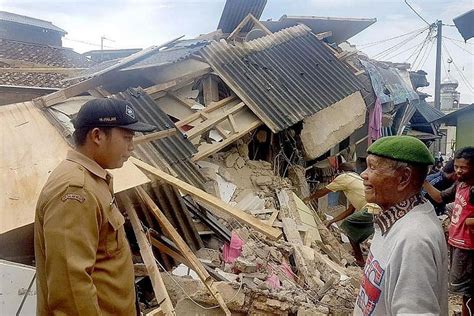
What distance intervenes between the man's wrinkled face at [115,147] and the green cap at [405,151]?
111 cm

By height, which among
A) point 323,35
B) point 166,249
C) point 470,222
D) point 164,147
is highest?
point 323,35

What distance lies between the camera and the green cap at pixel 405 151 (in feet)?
5.36

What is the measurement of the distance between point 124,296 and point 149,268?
1.22 m

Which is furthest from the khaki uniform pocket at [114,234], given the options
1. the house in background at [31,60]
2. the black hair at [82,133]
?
the house in background at [31,60]

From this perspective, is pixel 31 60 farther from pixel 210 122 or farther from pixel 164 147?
pixel 164 147

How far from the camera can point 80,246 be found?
1607mm

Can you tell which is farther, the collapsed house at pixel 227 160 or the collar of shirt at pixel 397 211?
the collapsed house at pixel 227 160

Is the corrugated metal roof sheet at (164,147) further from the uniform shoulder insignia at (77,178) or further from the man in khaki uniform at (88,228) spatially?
the uniform shoulder insignia at (77,178)

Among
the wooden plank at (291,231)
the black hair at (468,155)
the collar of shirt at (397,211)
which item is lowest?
the wooden plank at (291,231)

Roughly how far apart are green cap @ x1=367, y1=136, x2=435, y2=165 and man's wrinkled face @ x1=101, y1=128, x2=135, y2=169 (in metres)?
1.11

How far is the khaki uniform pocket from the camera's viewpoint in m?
1.80

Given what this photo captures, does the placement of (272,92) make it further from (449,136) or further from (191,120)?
(449,136)

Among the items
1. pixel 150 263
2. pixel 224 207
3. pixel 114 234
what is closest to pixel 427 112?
pixel 224 207

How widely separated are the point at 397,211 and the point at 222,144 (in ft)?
13.8
